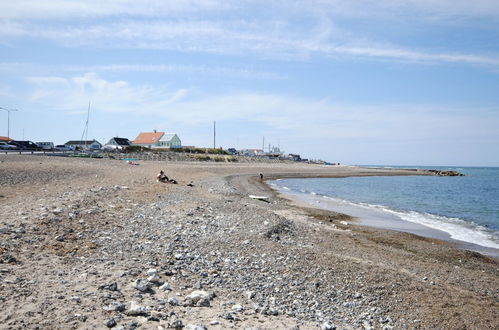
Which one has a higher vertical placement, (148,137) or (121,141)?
(148,137)

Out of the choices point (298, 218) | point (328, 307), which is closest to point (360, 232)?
point (298, 218)

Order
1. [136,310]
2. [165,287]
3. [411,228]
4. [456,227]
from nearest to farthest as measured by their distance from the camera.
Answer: [136,310] → [165,287] → [411,228] → [456,227]

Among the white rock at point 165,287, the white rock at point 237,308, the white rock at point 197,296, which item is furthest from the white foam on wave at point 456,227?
the white rock at point 165,287

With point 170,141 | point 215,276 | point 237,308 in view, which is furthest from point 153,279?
point 170,141

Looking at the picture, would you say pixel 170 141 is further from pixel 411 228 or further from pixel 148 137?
pixel 411 228

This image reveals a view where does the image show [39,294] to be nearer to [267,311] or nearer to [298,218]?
[267,311]

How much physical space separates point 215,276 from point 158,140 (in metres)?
111

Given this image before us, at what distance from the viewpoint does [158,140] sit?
115 m

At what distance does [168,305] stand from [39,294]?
2.15 meters

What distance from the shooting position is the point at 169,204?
17.3m

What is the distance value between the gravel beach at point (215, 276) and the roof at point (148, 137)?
10369 centimetres

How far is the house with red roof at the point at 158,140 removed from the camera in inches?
4476

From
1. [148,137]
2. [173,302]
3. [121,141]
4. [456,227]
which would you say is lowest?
[456,227]

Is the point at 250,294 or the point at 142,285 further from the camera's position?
the point at 250,294
